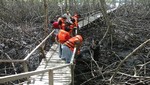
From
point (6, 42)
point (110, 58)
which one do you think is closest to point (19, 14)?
point (6, 42)

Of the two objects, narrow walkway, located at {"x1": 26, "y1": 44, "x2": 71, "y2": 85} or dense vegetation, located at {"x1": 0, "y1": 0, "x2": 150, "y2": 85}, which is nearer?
narrow walkway, located at {"x1": 26, "y1": 44, "x2": 71, "y2": 85}

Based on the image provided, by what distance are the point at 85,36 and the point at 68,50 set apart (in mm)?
6632

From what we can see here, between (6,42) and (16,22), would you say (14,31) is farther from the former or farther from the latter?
(16,22)

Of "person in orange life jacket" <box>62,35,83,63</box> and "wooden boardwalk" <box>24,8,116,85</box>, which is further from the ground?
"person in orange life jacket" <box>62,35,83,63</box>

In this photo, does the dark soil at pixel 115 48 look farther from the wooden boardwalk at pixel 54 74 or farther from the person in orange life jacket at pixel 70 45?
the person in orange life jacket at pixel 70 45

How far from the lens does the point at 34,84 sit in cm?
740

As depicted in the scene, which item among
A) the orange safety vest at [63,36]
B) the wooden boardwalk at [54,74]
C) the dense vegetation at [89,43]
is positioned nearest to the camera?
the wooden boardwalk at [54,74]

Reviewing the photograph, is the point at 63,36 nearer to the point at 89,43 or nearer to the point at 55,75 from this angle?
the point at 55,75

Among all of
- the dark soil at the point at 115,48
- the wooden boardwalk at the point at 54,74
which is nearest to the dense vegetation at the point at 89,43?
the dark soil at the point at 115,48

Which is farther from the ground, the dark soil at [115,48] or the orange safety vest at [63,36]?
the orange safety vest at [63,36]

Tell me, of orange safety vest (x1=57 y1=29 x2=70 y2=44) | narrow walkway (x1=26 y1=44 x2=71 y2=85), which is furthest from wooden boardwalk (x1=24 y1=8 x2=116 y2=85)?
orange safety vest (x1=57 y1=29 x2=70 y2=44)

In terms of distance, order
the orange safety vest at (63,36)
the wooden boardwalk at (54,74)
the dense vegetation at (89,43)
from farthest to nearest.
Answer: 1. the dense vegetation at (89,43)
2. the orange safety vest at (63,36)
3. the wooden boardwalk at (54,74)

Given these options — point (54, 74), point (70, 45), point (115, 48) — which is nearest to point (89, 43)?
point (115, 48)

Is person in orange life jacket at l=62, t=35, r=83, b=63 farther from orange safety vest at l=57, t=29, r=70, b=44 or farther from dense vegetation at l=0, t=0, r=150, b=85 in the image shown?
dense vegetation at l=0, t=0, r=150, b=85
